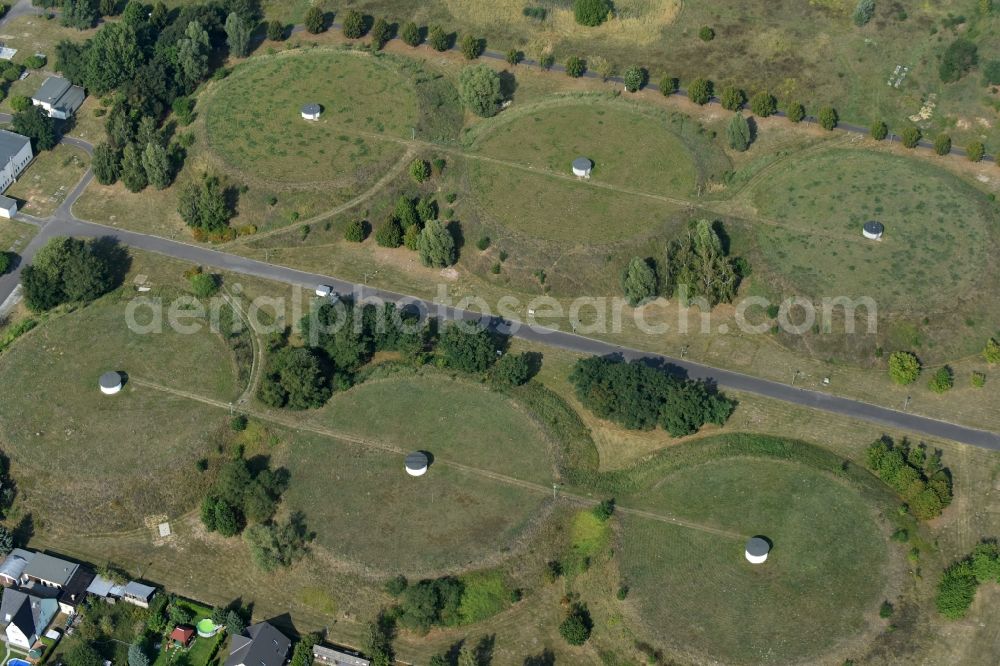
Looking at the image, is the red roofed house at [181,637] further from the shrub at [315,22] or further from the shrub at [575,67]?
the shrub at [315,22]

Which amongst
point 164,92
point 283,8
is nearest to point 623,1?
point 283,8

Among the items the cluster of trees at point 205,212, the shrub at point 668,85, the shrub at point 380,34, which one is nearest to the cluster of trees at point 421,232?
the cluster of trees at point 205,212

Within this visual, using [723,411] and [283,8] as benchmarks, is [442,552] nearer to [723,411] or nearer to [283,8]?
[723,411]

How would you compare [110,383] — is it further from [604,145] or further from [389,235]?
[604,145]

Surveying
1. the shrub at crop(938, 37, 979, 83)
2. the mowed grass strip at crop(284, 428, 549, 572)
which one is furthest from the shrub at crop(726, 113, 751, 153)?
the mowed grass strip at crop(284, 428, 549, 572)

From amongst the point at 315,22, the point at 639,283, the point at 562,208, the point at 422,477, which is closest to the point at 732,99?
the point at 562,208
